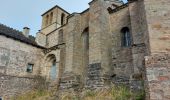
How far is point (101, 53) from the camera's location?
12914mm

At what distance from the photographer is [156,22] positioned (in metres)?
7.07

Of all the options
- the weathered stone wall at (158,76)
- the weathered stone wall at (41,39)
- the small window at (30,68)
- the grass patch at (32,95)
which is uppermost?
the weathered stone wall at (41,39)

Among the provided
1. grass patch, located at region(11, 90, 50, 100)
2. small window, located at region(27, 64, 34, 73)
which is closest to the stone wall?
grass patch, located at region(11, 90, 50, 100)

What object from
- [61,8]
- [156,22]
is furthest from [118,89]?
[61,8]

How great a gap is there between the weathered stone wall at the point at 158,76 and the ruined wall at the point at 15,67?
491 inches

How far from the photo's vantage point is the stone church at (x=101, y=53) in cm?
680

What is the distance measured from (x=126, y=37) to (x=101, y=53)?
7.12 feet

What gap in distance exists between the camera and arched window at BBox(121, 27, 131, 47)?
526 inches

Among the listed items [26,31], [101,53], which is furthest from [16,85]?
[101,53]

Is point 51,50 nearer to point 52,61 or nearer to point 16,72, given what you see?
point 52,61

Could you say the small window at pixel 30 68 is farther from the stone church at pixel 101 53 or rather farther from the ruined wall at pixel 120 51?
the ruined wall at pixel 120 51

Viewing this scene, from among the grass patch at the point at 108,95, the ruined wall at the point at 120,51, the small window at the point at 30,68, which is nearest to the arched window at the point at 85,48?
the ruined wall at the point at 120,51

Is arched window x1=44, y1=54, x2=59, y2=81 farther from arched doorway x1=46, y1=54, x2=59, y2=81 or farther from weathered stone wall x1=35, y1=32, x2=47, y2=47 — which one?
weathered stone wall x1=35, y1=32, x2=47, y2=47

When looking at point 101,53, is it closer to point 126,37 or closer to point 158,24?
point 126,37
